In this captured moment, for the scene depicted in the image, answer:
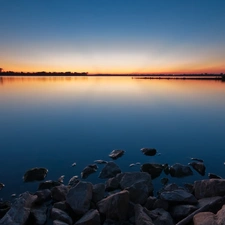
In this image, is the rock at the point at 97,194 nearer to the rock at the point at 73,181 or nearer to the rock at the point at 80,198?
the rock at the point at 80,198

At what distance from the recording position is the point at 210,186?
20.8 feet

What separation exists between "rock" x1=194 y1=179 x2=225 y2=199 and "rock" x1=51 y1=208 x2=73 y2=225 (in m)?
4.18

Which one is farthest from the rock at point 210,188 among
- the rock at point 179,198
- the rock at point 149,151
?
the rock at point 149,151

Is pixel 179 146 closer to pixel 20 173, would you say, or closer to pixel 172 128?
pixel 172 128

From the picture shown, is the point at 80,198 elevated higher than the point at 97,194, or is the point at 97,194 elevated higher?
the point at 80,198

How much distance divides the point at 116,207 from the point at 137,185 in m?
1.34

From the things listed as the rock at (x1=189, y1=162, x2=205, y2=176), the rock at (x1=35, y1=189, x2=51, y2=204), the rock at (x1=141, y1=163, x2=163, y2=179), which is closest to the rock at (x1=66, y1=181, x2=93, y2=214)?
the rock at (x1=35, y1=189, x2=51, y2=204)

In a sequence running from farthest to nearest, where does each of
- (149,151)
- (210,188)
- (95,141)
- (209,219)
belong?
(95,141) → (149,151) → (210,188) → (209,219)

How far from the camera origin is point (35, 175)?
8.39m

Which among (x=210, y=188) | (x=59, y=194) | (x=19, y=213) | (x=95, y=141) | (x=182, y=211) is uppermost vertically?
(x=210, y=188)

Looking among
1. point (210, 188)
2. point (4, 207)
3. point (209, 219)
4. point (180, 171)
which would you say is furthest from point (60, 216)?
point (180, 171)

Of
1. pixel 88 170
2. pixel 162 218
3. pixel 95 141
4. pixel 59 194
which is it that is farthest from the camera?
pixel 95 141

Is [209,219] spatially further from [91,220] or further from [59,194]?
[59,194]

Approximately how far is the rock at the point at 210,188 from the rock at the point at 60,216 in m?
4.18
